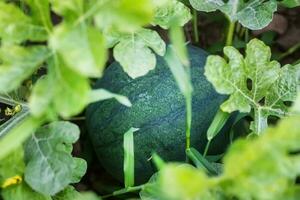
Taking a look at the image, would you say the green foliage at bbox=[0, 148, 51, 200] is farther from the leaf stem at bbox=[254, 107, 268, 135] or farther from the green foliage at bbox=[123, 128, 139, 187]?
the leaf stem at bbox=[254, 107, 268, 135]

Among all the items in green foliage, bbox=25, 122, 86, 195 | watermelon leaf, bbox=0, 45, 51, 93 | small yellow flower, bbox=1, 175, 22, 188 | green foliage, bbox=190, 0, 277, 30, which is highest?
watermelon leaf, bbox=0, 45, 51, 93

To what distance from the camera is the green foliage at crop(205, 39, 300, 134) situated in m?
1.50

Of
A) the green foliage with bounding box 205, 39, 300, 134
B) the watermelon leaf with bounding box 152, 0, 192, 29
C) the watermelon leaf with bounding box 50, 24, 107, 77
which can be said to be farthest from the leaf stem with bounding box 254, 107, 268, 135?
the watermelon leaf with bounding box 50, 24, 107, 77

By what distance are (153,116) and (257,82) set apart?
0.27 m

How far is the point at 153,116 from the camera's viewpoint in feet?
5.39

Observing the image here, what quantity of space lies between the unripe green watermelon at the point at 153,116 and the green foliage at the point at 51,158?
253mm

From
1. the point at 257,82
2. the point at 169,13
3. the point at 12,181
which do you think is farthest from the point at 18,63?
the point at 257,82

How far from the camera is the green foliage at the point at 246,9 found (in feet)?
5.37

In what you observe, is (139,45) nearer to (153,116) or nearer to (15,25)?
(153,116)

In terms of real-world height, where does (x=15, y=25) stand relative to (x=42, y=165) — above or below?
above

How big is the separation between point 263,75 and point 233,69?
0.09 meters

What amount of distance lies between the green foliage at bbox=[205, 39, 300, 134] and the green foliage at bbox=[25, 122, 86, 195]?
351 millimetres

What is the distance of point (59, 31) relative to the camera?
1.15 m

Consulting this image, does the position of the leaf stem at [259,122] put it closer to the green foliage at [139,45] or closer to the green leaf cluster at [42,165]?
the green foliage at [139,45]
